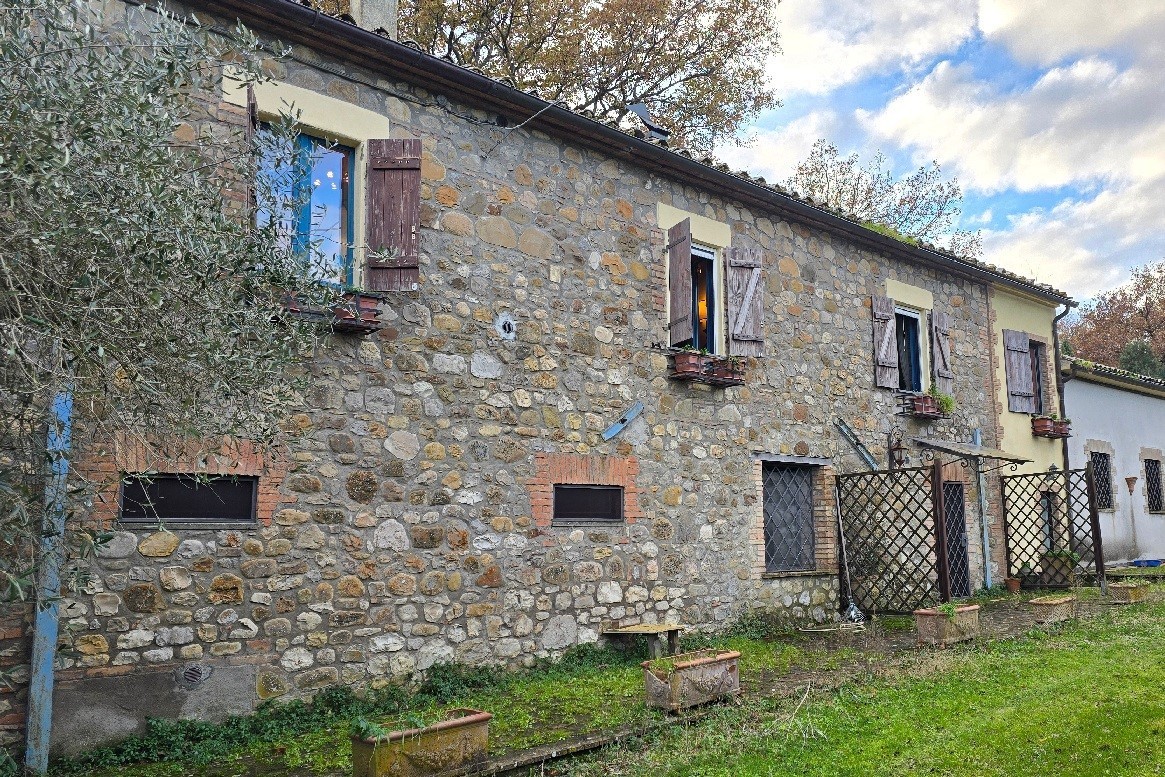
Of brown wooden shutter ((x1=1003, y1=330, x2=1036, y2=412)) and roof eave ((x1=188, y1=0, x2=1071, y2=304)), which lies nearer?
roof eave ((x1=188, y1=0, x2=1071, y2=304))

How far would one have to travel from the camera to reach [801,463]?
9.52 meters

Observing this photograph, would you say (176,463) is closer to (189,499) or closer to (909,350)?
(189,499)

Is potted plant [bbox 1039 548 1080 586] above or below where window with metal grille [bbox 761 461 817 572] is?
below

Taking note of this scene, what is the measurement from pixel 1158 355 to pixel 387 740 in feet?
89.8

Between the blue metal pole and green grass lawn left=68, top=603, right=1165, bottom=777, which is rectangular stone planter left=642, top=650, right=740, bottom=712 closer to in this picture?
green grass lawn left=68, top=603, right=1165, bottom=777

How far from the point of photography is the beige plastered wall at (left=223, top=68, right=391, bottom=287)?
19.4ft

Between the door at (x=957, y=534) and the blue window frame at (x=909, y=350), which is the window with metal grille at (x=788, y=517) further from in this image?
the door at (x=957, y=534)

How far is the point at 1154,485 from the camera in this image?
652 inches

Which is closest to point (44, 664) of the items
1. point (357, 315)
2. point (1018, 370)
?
point (357, 315)

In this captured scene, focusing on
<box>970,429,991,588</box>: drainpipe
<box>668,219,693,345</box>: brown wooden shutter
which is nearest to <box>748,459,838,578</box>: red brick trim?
<box>668,219,693,345</box>: brown wooden shutter

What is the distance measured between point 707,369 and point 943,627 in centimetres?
319

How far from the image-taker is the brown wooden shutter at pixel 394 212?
6.22 meters

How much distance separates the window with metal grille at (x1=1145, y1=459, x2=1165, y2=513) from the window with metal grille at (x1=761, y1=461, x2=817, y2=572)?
34.2 ft

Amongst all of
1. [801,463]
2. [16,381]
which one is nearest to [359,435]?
[16,381]
